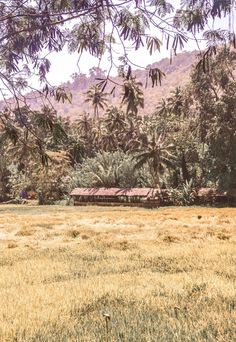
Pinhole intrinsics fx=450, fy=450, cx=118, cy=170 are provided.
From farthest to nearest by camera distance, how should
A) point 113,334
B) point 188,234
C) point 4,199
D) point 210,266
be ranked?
point 4,199 → point 188,234 → point 210,266 → point 113,334

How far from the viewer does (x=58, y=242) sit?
16609mm

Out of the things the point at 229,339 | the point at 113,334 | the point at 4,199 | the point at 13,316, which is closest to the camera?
the point at 229,339

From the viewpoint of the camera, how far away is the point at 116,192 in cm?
4825

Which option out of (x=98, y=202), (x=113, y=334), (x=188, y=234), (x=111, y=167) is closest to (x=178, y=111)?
(x=111, y=167)

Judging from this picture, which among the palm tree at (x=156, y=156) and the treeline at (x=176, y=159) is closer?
the treeline at (x=176, y=159)

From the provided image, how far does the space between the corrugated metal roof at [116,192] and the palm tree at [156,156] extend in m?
2.04

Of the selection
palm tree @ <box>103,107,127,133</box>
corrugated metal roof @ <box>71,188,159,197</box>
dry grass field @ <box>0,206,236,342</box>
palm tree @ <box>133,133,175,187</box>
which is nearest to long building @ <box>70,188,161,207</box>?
corrugated metal roof @ <box>71,188,159,197</box>

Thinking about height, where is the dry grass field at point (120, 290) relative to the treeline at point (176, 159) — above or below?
below

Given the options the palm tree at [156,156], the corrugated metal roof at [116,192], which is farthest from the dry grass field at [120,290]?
the palm tree at [156,156]

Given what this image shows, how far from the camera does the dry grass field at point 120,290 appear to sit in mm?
5914

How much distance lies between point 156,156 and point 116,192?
5.75 metres

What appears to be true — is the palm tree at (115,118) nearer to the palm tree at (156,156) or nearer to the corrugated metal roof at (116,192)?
the palm tree at (156,156)

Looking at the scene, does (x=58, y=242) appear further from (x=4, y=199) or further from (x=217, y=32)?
(x=4, y=199)

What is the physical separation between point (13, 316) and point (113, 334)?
1.81m
